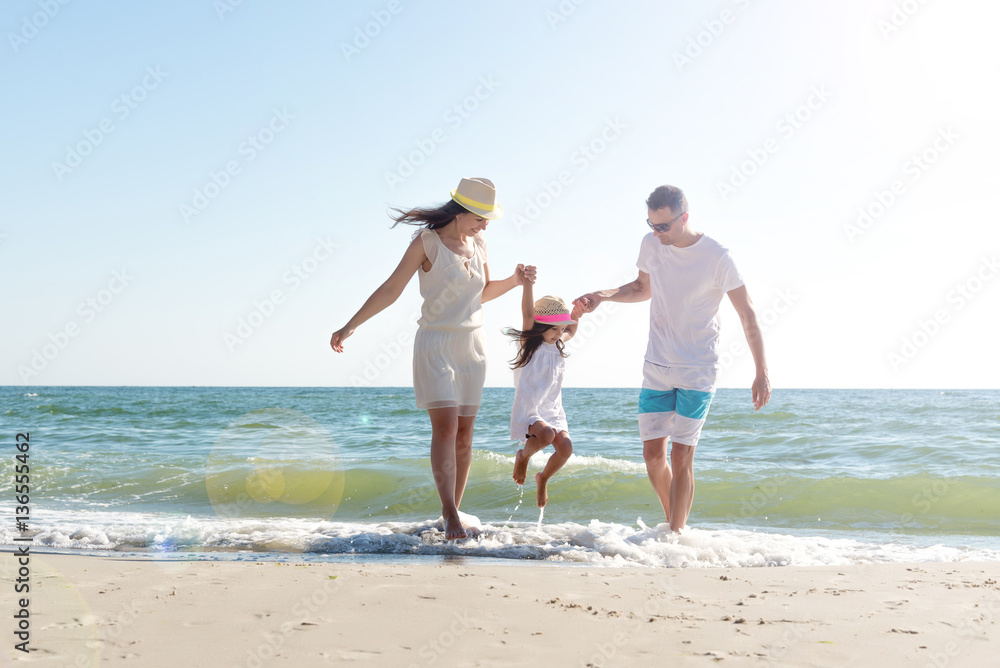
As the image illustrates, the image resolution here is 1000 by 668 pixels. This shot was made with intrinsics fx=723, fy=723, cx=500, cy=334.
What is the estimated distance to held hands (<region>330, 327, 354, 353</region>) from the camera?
4.04 m

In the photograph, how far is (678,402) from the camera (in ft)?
13.8

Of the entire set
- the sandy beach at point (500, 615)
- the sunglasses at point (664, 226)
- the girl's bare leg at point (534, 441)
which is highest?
the sunglasses at point (664, 226)

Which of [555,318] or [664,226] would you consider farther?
[555,318]

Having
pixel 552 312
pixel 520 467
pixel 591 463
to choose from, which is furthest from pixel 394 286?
pixel 591 463

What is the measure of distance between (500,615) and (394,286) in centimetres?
217

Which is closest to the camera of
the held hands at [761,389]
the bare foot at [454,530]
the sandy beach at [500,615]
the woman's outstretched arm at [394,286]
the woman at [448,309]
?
the sandy beach at [500,615]

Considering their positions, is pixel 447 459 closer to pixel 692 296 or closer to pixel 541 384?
pixel 541 384

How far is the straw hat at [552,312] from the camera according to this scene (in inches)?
202

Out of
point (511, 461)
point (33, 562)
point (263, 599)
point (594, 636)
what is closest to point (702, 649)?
point (594, 636)

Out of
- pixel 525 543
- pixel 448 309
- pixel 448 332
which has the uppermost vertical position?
pixel 448 309

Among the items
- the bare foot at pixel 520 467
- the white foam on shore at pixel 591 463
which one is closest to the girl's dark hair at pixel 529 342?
the bare foot at pixel 520 467

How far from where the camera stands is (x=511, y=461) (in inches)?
388

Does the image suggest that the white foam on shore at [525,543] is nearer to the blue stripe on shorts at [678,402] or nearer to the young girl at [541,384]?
the young girl at [541,384]

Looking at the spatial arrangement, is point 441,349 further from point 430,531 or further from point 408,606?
point 408,606
